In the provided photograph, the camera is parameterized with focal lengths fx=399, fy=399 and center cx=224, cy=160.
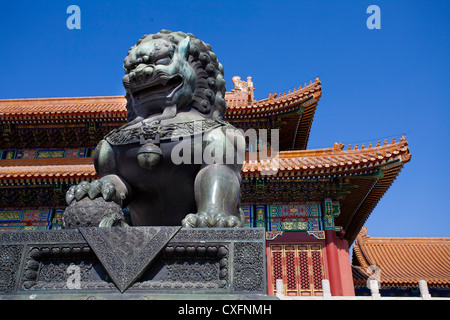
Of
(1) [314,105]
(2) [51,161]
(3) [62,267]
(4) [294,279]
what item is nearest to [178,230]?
(3) [62,267]

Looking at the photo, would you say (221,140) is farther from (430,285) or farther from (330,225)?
(430,285)

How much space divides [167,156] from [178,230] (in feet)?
2.07

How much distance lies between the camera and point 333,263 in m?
10.0

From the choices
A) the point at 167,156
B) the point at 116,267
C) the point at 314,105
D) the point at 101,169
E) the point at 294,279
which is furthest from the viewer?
the point at 314,105

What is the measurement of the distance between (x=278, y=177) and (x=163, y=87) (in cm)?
761

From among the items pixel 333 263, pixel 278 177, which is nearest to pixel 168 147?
pixel 278 177

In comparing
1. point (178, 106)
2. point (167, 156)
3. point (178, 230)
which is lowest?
point (178, 230)

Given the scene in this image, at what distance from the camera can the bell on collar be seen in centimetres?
231

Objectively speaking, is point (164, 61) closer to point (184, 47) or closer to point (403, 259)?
point (184, 47)

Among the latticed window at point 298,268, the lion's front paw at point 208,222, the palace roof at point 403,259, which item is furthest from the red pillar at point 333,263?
the lion's front paw at point 208,222

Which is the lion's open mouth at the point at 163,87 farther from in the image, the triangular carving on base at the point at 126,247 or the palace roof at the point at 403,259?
the palace roof at the point at 403,259

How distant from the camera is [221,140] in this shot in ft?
7.91

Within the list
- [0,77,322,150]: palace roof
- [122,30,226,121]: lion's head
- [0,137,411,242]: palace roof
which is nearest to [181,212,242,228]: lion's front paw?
[122,30,226,121]: lion's head

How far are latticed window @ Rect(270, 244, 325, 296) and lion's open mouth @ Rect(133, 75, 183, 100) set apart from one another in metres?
8.37
